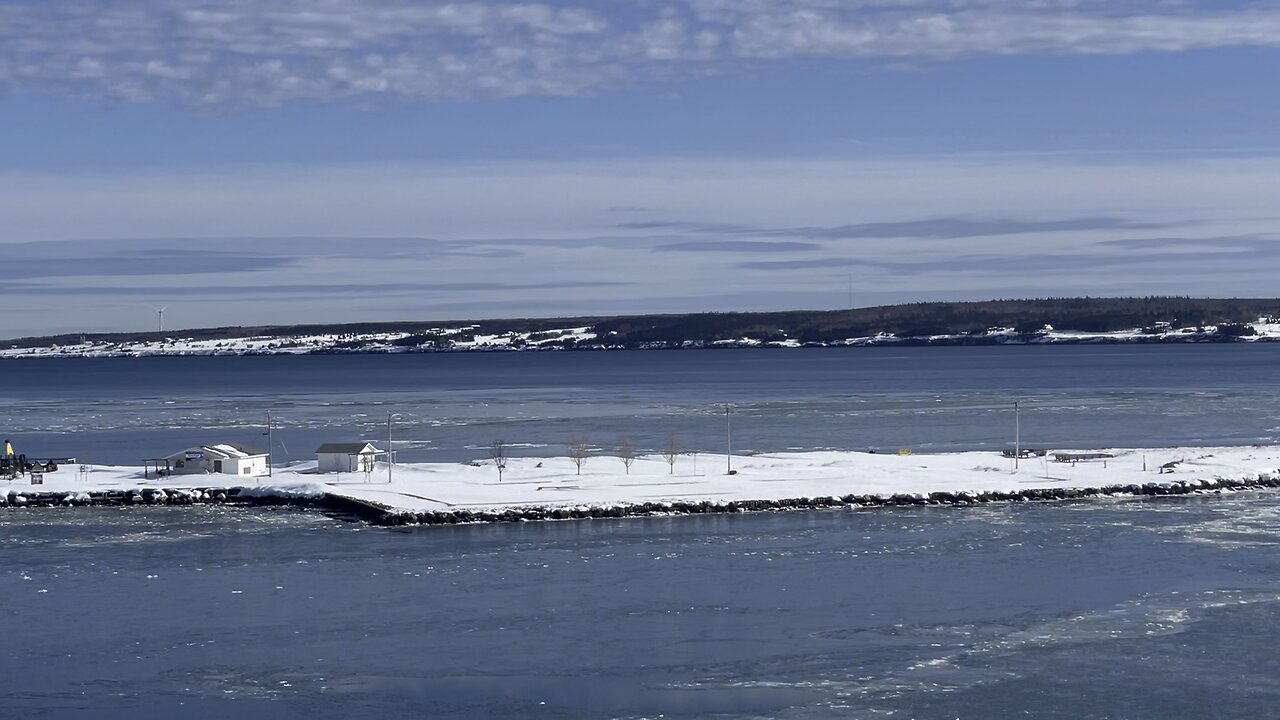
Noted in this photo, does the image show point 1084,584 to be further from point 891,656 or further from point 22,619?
point 22,619

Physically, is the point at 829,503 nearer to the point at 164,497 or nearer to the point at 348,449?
the point at 348,449

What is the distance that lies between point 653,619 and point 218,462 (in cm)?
2919

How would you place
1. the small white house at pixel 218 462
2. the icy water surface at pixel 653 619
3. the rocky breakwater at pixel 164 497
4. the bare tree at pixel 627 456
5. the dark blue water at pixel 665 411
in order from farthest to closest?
the dark blue water at pixel 665 411, the bare tree at pixel 627 456, the small white house at pixel 218 462, the rocky breakwater at pixel 164 497, the icy water surface at pixel 653 619

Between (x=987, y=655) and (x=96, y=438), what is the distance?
197 feet

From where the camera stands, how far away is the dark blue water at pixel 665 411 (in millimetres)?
67875

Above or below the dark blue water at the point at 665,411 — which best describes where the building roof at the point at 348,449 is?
below

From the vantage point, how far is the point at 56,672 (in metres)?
23.5

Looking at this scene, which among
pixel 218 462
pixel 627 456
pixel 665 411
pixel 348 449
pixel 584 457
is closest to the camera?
pixel 348 449

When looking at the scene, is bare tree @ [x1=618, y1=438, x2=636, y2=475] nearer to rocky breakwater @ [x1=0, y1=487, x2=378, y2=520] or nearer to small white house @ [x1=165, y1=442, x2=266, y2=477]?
rocky breakwater @ [x1=0, y1=487, x2=378, y2=520]

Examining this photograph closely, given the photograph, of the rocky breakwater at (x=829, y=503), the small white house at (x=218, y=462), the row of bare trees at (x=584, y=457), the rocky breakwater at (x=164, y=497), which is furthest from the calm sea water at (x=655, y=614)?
the row of bare trees at (x=584, y=457)

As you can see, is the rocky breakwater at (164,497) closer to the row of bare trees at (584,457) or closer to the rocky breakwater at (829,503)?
the rocky breakwater at (829,503)

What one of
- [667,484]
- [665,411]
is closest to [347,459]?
[667,484]

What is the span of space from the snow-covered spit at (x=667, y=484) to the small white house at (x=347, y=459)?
0.58 meters

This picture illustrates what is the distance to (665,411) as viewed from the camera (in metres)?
91.8
